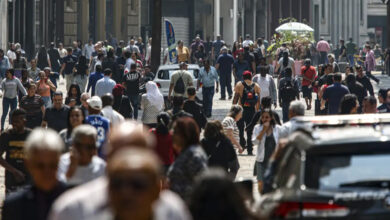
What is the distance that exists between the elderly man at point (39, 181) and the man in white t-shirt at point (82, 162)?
169 centimetres

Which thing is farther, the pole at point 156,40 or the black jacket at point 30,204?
the pole at point 156,40

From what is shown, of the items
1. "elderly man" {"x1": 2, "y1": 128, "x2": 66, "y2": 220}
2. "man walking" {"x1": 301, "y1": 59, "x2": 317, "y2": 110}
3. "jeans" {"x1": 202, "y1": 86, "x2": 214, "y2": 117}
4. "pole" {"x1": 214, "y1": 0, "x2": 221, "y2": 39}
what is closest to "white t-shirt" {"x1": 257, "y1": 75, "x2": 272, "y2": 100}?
"man walking" {"x1": 301, "y1": 59, "x2": 317, "y2": 110}

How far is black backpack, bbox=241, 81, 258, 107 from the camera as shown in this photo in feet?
Result: 68.6

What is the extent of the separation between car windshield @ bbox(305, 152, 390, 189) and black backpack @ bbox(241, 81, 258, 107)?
13314 mm

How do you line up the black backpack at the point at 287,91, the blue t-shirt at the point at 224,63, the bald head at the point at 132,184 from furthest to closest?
1. the blue t-shirt at the point at 224,63
2. the black backpack at the point at 287,91
3. the bald head at the point at 132,184

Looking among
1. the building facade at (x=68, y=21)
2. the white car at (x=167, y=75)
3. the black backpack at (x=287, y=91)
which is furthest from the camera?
the building facade at (x=68, y=21)

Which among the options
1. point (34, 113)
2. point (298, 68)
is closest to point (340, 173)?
point (34, 113)

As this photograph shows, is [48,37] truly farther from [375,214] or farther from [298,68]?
[375,214]

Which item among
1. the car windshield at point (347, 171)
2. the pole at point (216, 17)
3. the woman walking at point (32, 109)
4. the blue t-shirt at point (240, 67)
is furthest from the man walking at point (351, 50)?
the car windshield at point (347, 171)

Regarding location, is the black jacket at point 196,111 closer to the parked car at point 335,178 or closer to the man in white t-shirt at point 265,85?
the man in white t-shirt at point 265,85

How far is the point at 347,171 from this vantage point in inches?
295


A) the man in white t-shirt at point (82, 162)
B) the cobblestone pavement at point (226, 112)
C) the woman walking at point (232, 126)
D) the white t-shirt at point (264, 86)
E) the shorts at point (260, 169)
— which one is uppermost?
the man in white t-shirt at point (82, 162)

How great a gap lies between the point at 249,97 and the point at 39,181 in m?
14.7

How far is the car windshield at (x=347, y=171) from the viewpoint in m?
7.47
